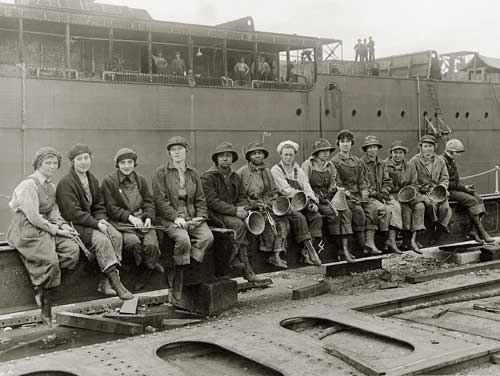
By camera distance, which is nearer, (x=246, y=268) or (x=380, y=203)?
(x=246, y=268)

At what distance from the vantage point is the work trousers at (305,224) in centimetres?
716

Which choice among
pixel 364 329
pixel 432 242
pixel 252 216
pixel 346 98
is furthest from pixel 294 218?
pixel 346 98

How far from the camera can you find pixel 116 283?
5.73 m

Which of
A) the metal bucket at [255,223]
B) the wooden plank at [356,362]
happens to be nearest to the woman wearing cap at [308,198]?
the metal bucket at [255,223]

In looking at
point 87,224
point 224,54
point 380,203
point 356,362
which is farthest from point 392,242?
point 224,54

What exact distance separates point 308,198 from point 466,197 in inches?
123

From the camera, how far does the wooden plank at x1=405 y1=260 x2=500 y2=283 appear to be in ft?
25.7

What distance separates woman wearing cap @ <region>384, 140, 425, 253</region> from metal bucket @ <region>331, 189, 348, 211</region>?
A: 1.10m

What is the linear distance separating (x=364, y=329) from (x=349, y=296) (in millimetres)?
1512

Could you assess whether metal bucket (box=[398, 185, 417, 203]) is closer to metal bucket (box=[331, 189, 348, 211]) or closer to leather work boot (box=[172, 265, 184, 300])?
A: metal bucket (box=[331, 189, 348, 211])

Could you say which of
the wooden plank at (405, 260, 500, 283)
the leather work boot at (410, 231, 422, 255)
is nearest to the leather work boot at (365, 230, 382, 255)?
the wooden plank at (405, 260, 500, 283)

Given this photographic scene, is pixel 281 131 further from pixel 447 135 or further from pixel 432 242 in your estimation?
pixel 432 242

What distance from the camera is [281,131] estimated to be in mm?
18266

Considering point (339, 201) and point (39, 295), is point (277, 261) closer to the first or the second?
point (339, 201)
